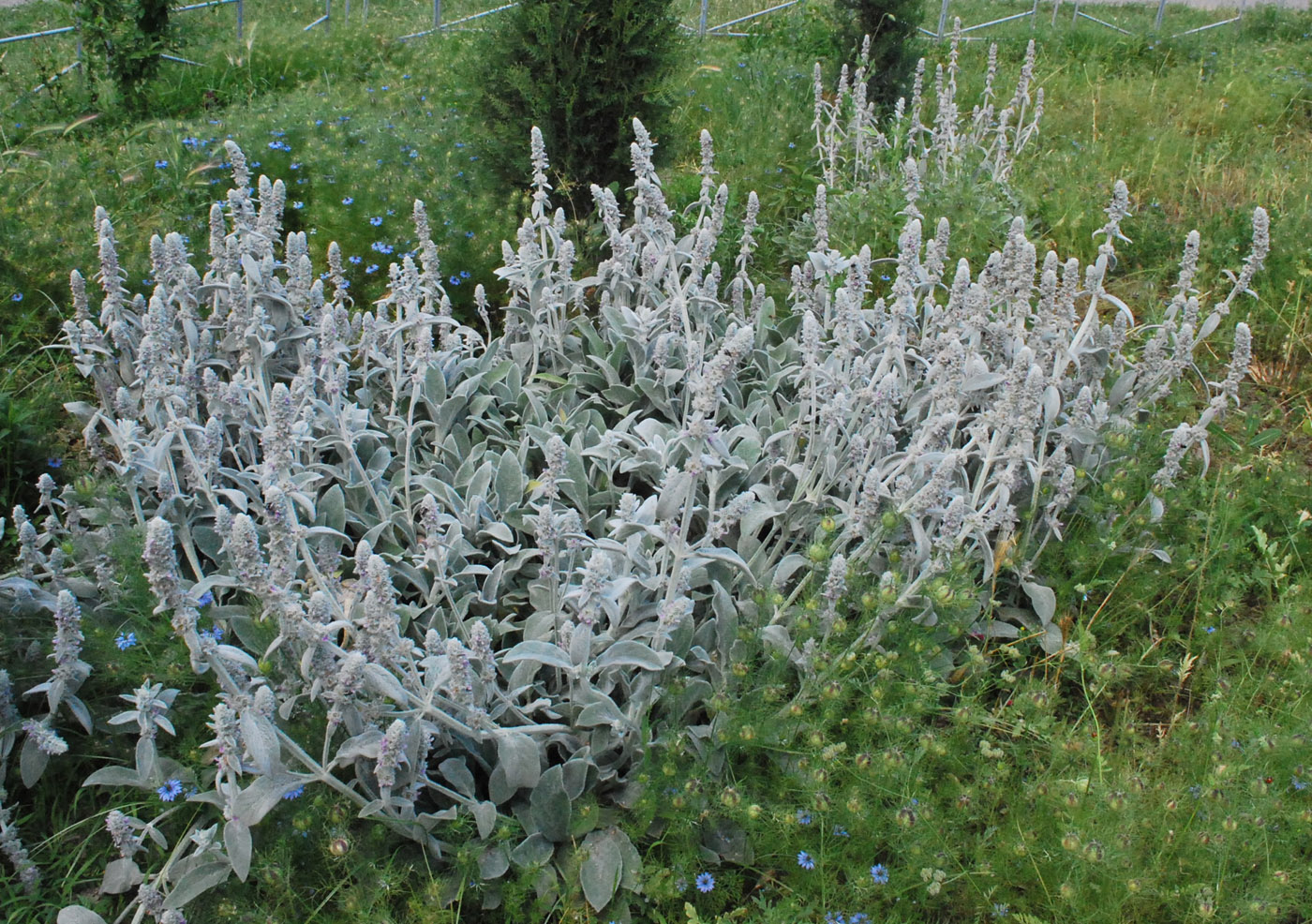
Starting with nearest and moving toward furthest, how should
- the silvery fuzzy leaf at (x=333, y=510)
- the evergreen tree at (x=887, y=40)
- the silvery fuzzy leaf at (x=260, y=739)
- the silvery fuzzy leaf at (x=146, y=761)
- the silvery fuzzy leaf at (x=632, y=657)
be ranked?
the silvery fuzzy leaf at (x=260, y=739) → the silvery fuzzy leaf at (x=146, y=761) → the silvery fuzzy leaf at (x=632, y=657) → the silvery fuzzy leaf at (x=333, y=510) → the evergreen tree at (x=887, y=40)

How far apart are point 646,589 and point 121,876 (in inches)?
56.5

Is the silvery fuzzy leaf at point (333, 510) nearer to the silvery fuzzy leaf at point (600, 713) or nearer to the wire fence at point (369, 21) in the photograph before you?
the silvery fuzzy leaf at point (600, 713)

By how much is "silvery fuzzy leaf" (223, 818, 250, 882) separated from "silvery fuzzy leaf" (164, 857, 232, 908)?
10 centimetres

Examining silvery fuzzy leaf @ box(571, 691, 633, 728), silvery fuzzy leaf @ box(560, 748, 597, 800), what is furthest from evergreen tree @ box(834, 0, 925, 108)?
silvery fuzzy leaf @ box(560, 748, 597, 800)

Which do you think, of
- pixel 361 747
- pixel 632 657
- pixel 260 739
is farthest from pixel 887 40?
pixel 260 739

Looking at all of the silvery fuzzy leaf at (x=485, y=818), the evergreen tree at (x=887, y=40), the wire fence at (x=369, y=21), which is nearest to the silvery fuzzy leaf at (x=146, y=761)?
the silvery fuzzy leaf at (x=485, y=818)

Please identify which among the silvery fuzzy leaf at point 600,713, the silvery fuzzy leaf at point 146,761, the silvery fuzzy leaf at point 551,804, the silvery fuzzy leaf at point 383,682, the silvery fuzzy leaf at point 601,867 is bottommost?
the silvery fuzzy leaf at point 601,867

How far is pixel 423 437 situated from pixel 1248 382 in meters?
3.60

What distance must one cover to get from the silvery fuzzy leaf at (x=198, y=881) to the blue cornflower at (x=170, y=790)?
0.54 feet

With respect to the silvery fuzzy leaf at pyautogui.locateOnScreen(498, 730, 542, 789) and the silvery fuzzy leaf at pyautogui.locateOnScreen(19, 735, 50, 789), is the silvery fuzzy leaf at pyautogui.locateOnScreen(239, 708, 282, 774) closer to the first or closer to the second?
the silvery fuzzy leaf at pyautogui.locateOnScreen(498, 730, 542, 789)

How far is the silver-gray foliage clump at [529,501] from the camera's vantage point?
2.21 metres

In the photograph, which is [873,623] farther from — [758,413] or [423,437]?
[423,437]

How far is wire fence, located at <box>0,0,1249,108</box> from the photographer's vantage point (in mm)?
8148

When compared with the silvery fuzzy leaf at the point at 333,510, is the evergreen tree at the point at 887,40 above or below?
above
